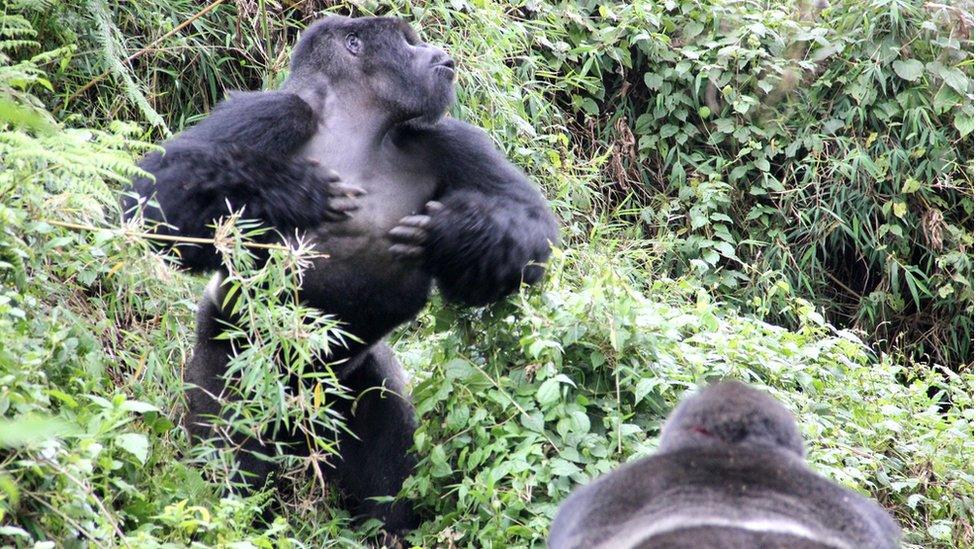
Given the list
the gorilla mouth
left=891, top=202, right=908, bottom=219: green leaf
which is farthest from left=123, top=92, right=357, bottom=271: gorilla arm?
left=891, top=202, right=908, bottom=219: green leaf

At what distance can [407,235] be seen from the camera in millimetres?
3482

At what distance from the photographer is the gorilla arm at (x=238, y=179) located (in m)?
3.24

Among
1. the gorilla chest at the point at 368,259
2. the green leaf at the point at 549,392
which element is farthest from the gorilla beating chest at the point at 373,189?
the green leaf at the point at 549,392

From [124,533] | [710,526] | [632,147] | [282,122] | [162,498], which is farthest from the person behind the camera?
[632,147]

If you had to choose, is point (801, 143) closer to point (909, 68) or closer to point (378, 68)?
point (909, 68)

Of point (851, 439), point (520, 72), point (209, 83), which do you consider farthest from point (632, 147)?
point (851, 439)

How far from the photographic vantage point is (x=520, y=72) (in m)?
5.45

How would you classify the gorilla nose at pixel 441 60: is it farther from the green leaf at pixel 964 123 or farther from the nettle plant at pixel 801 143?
the green leaf at pixel 964 123

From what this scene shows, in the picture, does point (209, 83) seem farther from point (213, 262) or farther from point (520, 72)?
point (213, 262)

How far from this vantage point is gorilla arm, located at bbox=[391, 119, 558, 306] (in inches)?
135

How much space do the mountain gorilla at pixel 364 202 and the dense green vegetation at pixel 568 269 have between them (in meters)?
0.13

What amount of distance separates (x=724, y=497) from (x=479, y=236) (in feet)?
5.61

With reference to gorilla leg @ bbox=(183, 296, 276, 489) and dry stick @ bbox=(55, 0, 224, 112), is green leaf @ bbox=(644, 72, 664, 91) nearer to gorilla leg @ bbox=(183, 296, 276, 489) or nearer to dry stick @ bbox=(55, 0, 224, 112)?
dry stick @ bbox=(55, 0, 224, 112)

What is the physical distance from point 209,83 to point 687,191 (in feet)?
7.41
